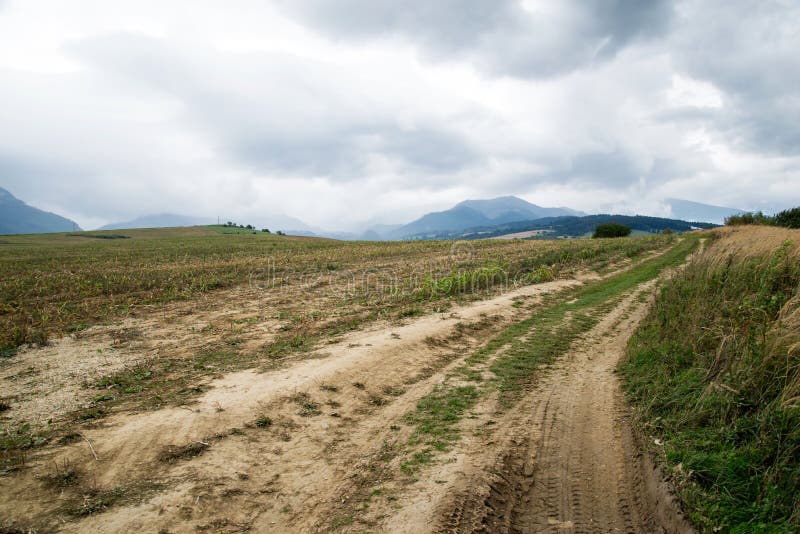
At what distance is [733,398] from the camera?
15.1 feet

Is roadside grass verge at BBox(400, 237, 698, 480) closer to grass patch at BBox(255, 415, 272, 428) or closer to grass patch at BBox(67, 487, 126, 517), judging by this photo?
grass patch at BBox(255, 415, 272, 428)

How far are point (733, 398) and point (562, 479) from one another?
2327 mm

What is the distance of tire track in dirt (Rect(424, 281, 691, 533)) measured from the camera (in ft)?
12.8

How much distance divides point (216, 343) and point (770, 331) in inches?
448

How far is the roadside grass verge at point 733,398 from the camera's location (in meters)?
3.47

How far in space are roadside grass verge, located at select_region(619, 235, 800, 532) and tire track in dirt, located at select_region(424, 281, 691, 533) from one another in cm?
38

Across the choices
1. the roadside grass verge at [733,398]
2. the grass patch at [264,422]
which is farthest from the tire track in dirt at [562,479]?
the grass patch at [264,422]

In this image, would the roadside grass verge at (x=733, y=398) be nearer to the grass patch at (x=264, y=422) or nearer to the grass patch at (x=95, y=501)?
the grass patch at (x=264, y=422)

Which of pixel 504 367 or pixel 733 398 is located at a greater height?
pixel 733 398

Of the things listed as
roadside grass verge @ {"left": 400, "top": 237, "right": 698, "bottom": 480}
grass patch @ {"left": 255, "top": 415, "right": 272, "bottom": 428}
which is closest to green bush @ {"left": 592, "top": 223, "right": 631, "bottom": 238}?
roadside grass verge @ {"left": 400, "top": 237, "right": 698, "bottom": 480}

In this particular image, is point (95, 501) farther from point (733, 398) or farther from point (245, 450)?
point (733, 398)

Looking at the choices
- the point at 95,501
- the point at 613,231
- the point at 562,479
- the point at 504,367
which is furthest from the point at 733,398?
the point at 613,231

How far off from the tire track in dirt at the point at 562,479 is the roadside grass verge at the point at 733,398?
0.38 m

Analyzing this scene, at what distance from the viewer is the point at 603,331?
10961 millimetres
